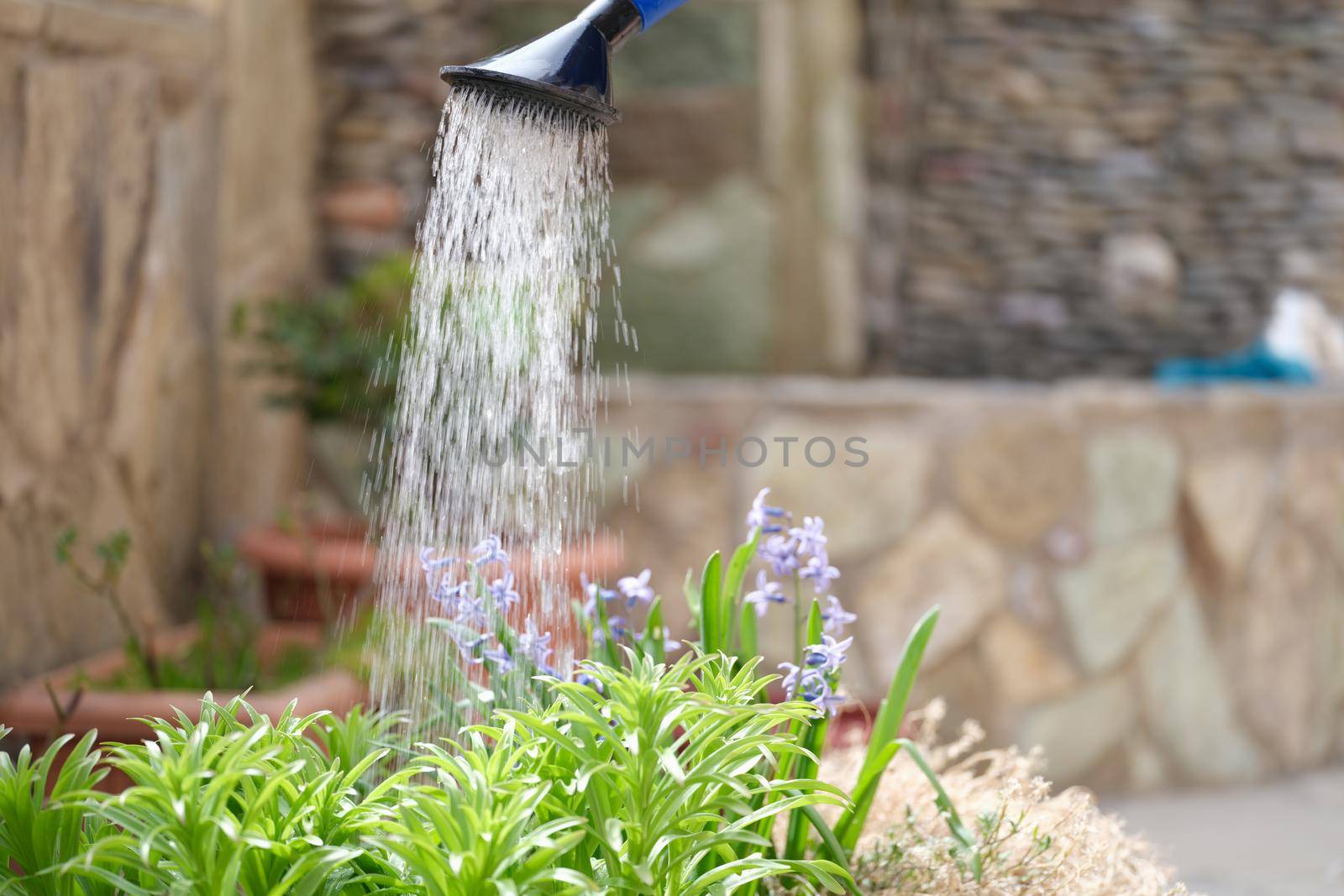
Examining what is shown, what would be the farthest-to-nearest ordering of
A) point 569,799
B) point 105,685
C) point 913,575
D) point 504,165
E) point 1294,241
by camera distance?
point 1294,241, point 913,575, point 105,685, point 504,165, point 569,799

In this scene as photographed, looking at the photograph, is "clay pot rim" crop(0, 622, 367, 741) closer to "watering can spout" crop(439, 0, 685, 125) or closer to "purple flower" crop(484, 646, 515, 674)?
"purple flower" crop(484, 646, 515, 674)

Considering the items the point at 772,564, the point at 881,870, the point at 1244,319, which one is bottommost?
the point at 881,870

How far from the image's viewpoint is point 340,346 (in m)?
2.47

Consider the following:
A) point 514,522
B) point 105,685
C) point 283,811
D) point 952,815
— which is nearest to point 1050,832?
point 952,815

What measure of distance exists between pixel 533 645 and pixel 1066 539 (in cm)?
191

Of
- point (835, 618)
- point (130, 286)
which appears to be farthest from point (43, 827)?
point (130, 286)

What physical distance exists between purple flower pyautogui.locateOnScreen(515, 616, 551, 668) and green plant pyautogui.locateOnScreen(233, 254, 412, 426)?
1.25 meters

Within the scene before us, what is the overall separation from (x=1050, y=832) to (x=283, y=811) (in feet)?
2.42

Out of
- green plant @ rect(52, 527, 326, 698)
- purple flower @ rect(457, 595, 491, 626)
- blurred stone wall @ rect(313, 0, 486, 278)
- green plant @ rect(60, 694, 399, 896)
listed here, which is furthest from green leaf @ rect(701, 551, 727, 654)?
blurred stone wall @ rect(313, 0, 486, 278)

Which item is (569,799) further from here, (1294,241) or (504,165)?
(1294,241)

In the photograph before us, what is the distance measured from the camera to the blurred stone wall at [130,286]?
1842 mm

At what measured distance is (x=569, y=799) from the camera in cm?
100

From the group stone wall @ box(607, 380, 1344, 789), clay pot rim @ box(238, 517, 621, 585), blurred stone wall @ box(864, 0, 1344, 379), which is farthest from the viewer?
blurred stone wall @ box(864, 0, 1344, 379)

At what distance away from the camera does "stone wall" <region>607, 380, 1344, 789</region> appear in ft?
9.14
